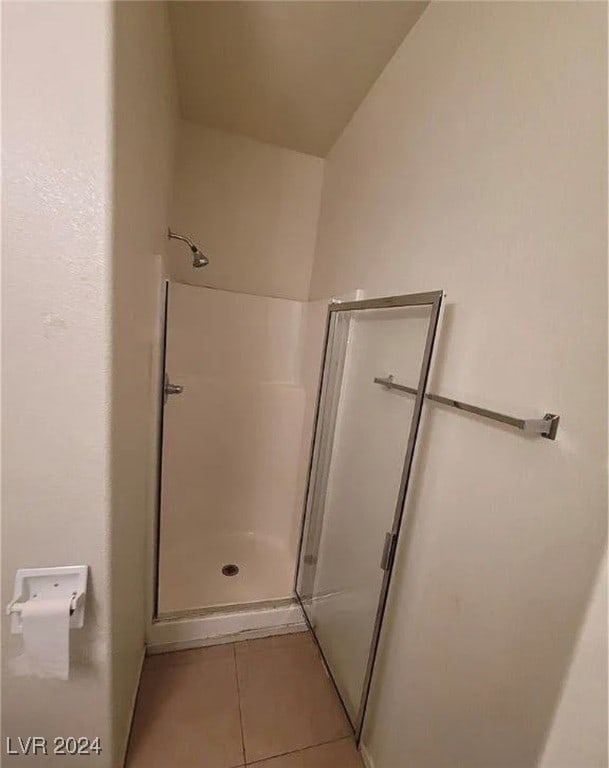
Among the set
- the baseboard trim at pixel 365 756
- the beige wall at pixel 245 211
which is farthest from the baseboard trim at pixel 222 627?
the beige wall at pixel 245 211

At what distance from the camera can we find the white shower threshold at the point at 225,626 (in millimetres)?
1433

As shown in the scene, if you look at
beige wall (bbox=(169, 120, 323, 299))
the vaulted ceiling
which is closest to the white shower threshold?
beige wall (bbox=(169, 120, 323, 299))

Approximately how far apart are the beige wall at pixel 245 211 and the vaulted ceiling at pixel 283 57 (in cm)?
14

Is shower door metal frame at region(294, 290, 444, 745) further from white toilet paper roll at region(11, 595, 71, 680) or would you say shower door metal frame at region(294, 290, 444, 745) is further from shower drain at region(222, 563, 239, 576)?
white toilet paper roll at region(11, 595, 71, 680)

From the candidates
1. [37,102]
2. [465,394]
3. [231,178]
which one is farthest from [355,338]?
[231,178]

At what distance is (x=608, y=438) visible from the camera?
50 cm

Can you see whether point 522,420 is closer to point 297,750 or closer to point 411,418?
point 411,418

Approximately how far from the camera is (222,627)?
1493mm

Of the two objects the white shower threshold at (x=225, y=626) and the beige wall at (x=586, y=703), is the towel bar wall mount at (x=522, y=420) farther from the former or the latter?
the white shower threshold at (x=225, y=626)

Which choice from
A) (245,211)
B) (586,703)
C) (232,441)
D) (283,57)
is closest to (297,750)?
(586,703)

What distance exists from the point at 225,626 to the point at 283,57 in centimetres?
243

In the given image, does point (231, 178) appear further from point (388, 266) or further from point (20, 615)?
point (20, 615)

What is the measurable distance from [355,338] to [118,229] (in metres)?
0.96

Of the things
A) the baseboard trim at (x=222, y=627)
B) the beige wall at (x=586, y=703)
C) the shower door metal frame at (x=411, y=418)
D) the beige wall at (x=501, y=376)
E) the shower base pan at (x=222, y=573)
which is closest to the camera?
the beige wall at (x=586, y=703)
